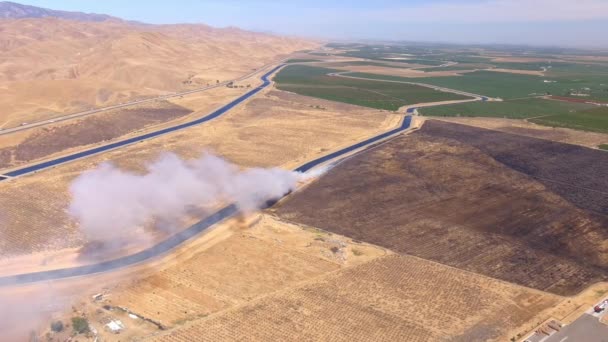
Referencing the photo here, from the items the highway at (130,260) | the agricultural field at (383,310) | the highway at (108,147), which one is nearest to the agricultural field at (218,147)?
the highway at (130,260)

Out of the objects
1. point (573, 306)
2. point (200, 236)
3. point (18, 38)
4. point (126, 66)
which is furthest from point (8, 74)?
point (573, 306)

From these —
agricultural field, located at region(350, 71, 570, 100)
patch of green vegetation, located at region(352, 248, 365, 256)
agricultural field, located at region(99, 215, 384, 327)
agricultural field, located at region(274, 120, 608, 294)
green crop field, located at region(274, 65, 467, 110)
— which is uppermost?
agricultural field, located at region(350, 71, 570, 100)

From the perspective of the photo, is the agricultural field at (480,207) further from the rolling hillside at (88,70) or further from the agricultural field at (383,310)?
the rolling hillside at (88,70)

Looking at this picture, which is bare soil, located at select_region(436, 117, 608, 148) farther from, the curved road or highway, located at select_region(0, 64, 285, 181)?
highway, located at select_region(0, 64, 285, 181)

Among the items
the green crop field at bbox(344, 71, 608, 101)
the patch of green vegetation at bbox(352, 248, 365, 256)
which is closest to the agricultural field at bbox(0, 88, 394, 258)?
the patch of green vegetation at bbox(352, 248, 365, 256)

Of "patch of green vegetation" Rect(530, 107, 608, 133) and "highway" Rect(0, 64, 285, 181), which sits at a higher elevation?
"patch of green vegetation" Rect(530, 107, 608, 133)

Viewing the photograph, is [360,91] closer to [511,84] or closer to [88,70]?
[511,84]
